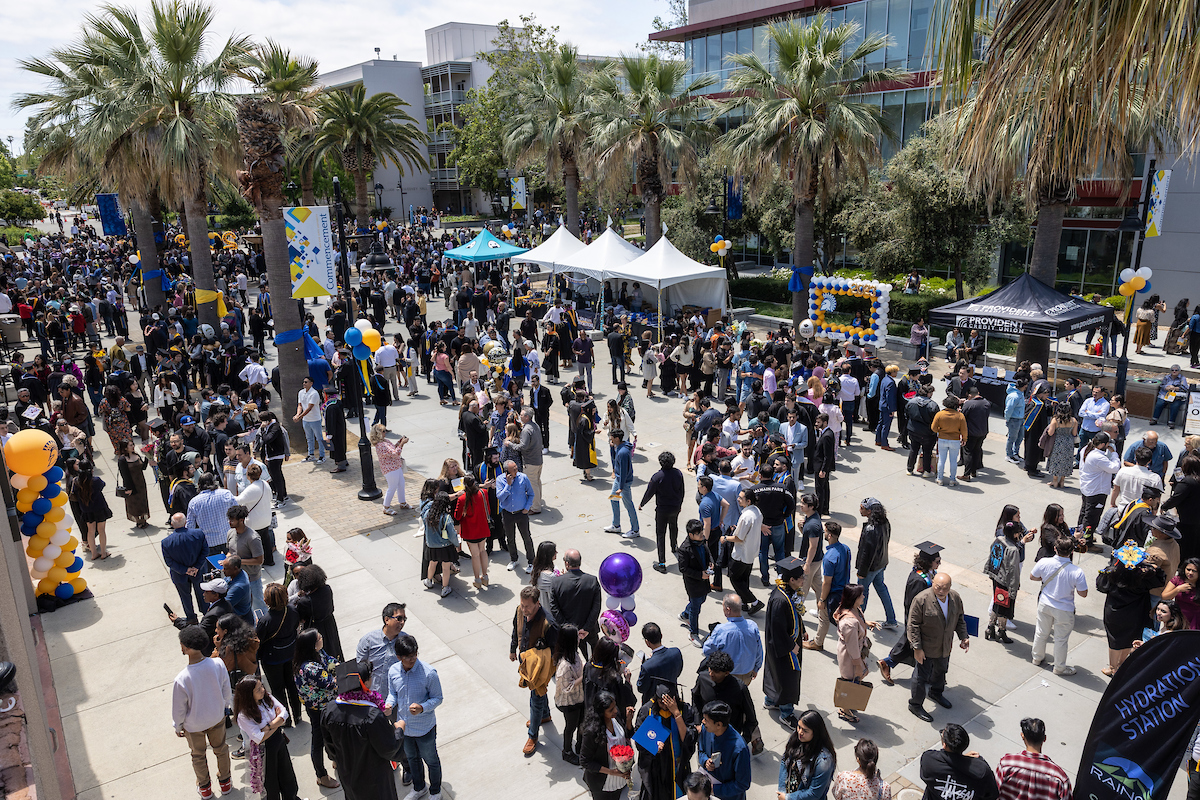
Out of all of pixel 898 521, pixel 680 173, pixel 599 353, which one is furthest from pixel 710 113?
pixel 898 521

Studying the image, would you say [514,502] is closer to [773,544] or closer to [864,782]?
[773,544]

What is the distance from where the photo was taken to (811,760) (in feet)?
16.5

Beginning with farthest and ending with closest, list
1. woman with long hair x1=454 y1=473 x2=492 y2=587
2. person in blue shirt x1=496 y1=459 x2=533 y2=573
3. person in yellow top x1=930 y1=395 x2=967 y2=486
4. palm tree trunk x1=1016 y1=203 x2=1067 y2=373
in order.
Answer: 1. palm tree trunk x1=1016 y1=203 x2=1067 y2=373
2. person in yellow top x1=930 y1=395 x2=967 y2=486
3. person in blue shirt x1=496 y1=459 x2=533 y2=573
4. woman with long hair x1=454 y1=473 x2=492 y2=587

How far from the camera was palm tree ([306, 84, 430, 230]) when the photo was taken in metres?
35.1

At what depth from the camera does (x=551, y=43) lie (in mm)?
42562

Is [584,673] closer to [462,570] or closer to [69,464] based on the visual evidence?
[462,570]

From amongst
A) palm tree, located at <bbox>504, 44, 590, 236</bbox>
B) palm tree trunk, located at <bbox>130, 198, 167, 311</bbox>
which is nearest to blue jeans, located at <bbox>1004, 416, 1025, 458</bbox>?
palm tree, located at <bbox>504, 44, 590, 236</bbox>

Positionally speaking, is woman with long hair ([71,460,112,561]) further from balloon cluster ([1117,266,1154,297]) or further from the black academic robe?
balloon cluster ([1117,266,1154,297])

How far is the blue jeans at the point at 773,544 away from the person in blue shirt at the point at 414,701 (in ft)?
15.5

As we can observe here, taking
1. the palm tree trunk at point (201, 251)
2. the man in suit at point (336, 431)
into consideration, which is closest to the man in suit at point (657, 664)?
the man in suit at point (336, 431)

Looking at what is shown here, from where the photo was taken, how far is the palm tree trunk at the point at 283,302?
14453 mm

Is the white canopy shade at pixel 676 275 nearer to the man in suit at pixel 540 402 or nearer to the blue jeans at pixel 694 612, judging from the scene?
the man in suit at pixel 540 402

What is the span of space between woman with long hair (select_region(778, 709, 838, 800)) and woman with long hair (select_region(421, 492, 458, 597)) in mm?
5166

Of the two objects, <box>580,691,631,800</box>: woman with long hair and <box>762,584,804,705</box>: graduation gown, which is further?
<box>762,584,804,705</box>: graduation gown
